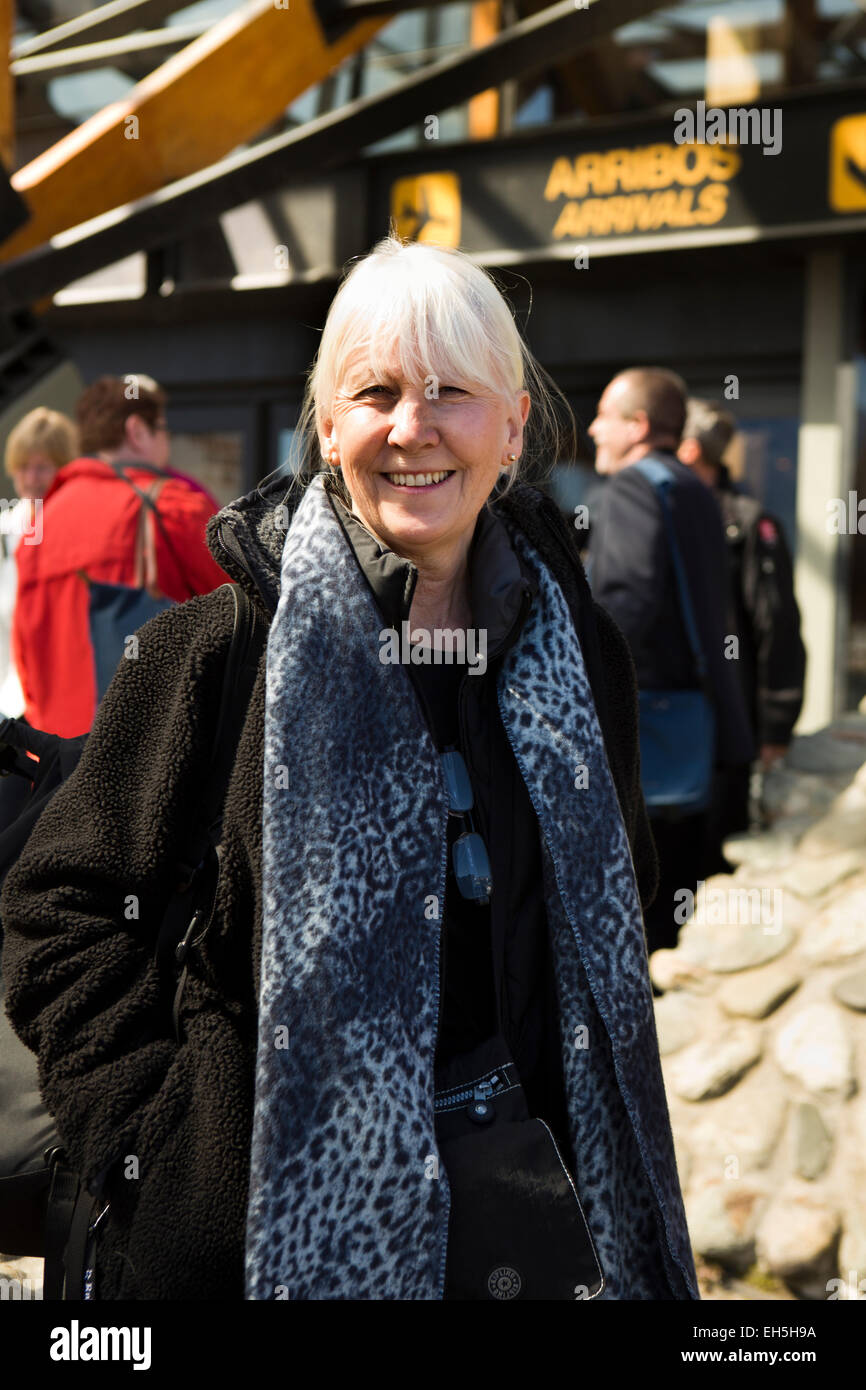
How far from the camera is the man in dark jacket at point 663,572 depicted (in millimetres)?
4188

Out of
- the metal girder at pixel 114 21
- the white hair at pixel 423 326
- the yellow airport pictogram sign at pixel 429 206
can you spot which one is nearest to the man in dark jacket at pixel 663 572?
the white hair at pixel 423 326

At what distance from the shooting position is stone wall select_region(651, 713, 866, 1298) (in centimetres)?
345

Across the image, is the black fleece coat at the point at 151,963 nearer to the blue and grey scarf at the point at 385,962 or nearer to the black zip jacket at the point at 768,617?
the blue and grey scarf at the point at 385,962

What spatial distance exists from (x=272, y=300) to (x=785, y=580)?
5277 millimetres

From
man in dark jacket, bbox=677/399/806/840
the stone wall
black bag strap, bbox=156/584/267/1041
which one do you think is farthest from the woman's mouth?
man in dark jacket, bbox=677/399/806/840

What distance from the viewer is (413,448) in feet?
5.78

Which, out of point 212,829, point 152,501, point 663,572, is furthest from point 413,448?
point 663,572

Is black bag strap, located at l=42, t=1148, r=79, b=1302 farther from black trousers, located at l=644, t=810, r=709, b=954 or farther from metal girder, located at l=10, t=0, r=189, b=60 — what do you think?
metal girder, located at l=10, t=0, r=189, b=60

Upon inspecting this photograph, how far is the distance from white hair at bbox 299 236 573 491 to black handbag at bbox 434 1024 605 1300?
927 mm

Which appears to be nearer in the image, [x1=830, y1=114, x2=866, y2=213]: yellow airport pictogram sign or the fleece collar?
the fleece collar

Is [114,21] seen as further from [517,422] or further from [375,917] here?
[375,917]

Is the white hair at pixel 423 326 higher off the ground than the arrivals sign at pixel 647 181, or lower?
lower

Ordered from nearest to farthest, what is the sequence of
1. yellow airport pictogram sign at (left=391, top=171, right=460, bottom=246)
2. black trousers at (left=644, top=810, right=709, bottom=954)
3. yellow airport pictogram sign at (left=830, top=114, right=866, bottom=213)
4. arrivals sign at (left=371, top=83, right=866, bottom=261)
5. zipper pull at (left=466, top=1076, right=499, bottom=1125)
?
zipper pull at (left=466, top=1076, right=499, bottom=1125)
black trousers at (left=644, top=810, right=709, bottom=954)
yellow airport pictogram sign at (left=830, top=114, right=866, bottom=213)
arrivals sign at (left=371, top=83, right=866, bottom=261)
yellow airport pictogram sign at (left=391, top=171, right=460, bottom=246)

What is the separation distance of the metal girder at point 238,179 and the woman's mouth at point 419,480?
5.78 metres
